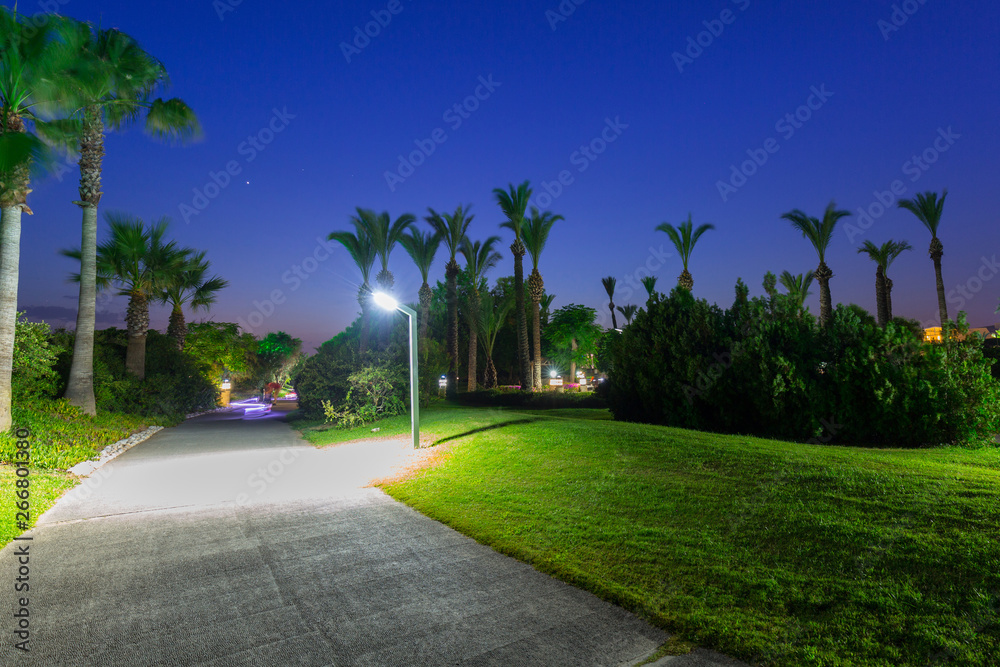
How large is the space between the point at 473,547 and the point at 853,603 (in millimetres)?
3352

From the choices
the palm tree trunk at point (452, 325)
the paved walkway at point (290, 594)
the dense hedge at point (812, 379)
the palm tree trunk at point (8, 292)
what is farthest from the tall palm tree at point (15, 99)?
the palm tree trunk at point (452, 325)

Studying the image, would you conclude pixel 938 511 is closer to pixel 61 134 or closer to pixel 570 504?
pixel 570 504

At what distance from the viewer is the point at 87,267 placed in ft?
52.2

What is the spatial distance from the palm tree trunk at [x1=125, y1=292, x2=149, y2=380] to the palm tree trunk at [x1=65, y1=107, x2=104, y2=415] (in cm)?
606

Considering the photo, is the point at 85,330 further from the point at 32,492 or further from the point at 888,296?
the point at 888,296

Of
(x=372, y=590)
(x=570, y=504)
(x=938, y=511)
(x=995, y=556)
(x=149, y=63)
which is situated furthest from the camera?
(x=149, y=63)

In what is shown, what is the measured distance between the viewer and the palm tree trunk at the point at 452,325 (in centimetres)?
3462

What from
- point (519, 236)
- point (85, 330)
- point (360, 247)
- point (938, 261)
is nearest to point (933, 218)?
point (938, 261)

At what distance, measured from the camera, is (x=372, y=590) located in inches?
174

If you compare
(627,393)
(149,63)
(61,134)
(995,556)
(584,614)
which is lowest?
(584,614)

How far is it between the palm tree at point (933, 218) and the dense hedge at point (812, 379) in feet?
93.4

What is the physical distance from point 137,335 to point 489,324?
25.3m

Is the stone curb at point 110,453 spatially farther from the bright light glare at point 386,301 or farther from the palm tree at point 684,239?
the palm tree at point 684,239

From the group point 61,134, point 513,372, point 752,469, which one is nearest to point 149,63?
point 61,134
